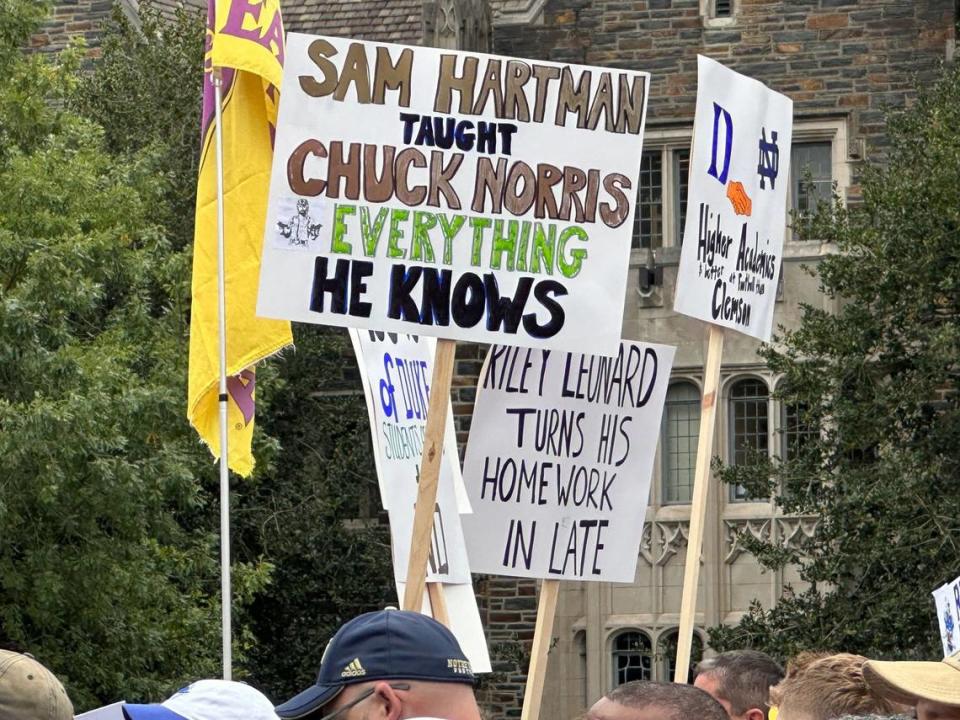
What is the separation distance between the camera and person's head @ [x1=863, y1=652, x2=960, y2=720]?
14.0 feet

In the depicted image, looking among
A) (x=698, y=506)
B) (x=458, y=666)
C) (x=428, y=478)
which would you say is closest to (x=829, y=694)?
(x=458, y=666)

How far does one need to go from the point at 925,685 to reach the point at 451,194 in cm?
416

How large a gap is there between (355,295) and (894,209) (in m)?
10.2

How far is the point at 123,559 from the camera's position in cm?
1706

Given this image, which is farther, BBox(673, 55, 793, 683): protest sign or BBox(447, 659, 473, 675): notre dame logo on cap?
BBox(673, 55, 793, 683): protest sign

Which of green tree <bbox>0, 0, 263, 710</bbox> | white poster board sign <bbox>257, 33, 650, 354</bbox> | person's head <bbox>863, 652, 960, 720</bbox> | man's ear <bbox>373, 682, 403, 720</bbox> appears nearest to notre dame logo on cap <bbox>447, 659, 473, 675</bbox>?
man's ear <bbox>373, 682, 403, 720</bbox>

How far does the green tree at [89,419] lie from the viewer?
16.2m

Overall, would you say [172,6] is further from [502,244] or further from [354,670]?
[354,670]

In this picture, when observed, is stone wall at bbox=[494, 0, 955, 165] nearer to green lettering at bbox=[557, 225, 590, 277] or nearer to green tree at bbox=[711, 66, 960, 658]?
green tree at bbox=[711, 66, 960, 658]

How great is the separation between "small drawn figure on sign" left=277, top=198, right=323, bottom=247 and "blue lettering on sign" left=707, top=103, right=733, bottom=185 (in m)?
2.02

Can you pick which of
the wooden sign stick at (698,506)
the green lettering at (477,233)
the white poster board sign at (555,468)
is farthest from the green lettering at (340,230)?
the wooden sign stick at (698,506)

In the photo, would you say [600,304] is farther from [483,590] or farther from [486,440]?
[483,590]

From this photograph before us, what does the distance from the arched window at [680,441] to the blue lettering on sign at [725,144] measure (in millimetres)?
12118

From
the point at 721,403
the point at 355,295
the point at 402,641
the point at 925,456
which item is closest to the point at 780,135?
the point at 355,295
